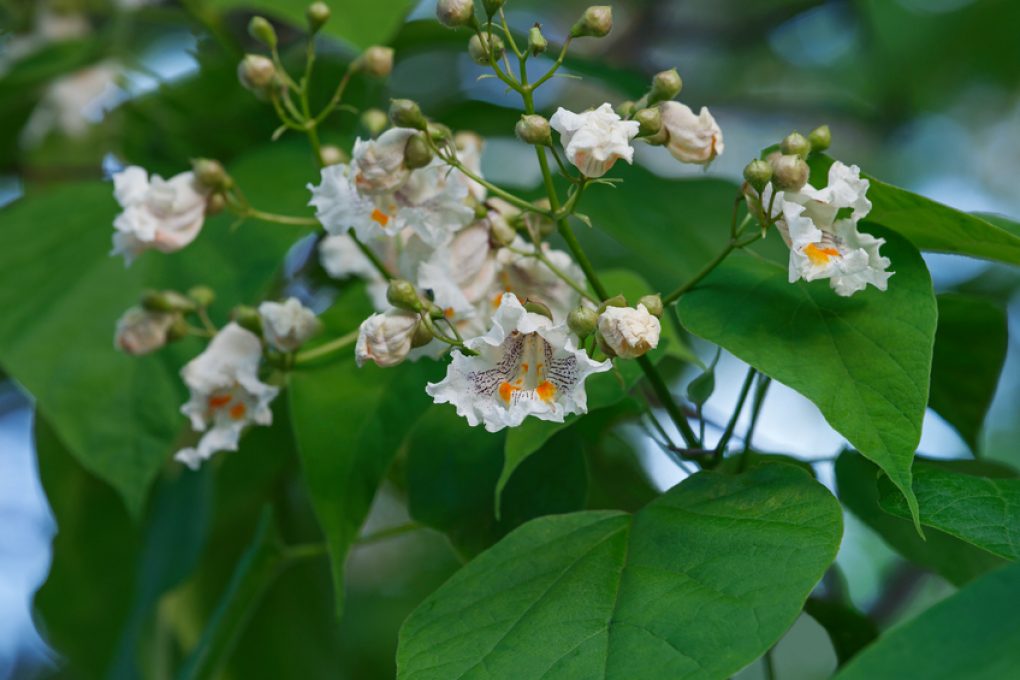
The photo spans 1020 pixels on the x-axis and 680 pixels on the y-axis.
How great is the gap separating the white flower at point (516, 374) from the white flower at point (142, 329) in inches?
10.5

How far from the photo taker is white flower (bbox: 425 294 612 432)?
58cm

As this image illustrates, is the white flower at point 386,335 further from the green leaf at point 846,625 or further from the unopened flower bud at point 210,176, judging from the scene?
the green leaf at point 846,625

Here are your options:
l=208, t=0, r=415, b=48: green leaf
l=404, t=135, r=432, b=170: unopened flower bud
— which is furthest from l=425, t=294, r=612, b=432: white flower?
l=208, t=0, r=415, b=48: green leaf

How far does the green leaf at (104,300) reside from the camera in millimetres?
856

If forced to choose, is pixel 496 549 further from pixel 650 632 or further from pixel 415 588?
pixel 415 588

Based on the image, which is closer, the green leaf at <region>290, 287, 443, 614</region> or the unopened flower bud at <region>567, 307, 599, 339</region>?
the unopened flower bud at <region>567, 307, 599, 339</region>

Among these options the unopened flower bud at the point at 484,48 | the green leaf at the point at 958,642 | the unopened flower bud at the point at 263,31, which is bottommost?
the green leaf at the point at 958,642

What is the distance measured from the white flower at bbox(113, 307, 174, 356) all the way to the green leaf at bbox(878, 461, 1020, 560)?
478mm

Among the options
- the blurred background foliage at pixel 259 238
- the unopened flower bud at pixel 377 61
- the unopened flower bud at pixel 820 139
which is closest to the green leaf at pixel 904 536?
the blurred background foliage at pixel 259 238

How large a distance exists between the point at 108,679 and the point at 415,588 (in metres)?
1.12

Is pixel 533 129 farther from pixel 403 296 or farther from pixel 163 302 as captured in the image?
pixel 163 302

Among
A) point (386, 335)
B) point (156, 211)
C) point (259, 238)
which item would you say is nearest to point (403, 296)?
point (386, 335)

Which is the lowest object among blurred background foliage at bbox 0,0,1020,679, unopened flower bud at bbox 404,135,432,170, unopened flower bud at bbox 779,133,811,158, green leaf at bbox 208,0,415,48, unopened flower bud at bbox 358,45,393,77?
blurred background foliage at bbox 0,0,1020,679

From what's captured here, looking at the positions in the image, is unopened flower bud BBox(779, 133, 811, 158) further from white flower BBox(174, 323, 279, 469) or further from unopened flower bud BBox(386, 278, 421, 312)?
white flower BBox(174, 323, 279, 469)
